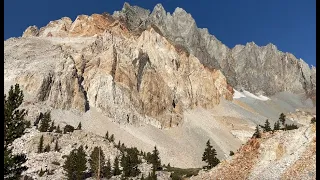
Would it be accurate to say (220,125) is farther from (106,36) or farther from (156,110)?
(106,36)

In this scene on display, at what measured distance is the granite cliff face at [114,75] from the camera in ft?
451

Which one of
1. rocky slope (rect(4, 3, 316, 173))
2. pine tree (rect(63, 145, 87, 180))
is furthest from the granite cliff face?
pine tree (rect(63, 145, 87, 180))

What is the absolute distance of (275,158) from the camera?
1781 inches

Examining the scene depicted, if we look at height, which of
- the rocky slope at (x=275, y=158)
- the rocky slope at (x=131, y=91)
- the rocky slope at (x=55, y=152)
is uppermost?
the rocky slope at (x=131, y=91)

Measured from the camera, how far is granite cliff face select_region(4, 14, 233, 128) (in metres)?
138

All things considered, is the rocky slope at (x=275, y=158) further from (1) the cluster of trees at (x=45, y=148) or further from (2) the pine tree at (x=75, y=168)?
(1) the cluster of trees at (x=45, y=148)

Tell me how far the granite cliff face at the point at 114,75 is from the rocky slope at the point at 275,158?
92.3 metres

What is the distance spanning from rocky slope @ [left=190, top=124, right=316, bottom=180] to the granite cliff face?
92.3 m

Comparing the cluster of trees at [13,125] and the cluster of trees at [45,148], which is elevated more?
the cluster of trees at [45,148]

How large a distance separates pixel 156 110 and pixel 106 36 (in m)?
49.8

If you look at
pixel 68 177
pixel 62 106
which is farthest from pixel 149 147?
pixel 68 177

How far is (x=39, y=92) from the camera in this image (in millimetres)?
129375

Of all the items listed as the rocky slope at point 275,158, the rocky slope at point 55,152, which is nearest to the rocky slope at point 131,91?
the rocky slope at point 55,152

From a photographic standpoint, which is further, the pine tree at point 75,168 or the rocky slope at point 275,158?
the pine tree at point 75,168
